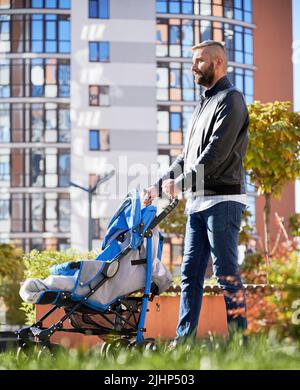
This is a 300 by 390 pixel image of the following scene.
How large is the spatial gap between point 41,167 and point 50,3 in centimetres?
738

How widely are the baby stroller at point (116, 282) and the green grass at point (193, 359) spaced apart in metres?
1.37

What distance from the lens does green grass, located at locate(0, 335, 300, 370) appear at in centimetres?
388

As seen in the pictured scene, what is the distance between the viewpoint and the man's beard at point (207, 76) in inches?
220

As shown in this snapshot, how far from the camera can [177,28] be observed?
145ft

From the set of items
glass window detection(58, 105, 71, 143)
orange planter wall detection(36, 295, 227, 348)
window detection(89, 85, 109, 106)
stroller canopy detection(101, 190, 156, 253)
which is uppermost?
window detection(89, 85, 109, 106)

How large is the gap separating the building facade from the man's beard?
34.6 metres

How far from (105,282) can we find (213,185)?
3.47 feet

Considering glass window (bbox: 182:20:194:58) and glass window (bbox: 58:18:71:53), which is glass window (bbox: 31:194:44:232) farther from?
glass window (bbox: 182:20:194:58)

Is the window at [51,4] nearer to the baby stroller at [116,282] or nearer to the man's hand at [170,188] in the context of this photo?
the baby stroller at [116,282]

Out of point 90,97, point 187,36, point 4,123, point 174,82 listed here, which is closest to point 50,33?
point 90,97

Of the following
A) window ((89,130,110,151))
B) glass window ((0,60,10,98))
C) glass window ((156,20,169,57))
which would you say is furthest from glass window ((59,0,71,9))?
window ((89,130,110,151))
